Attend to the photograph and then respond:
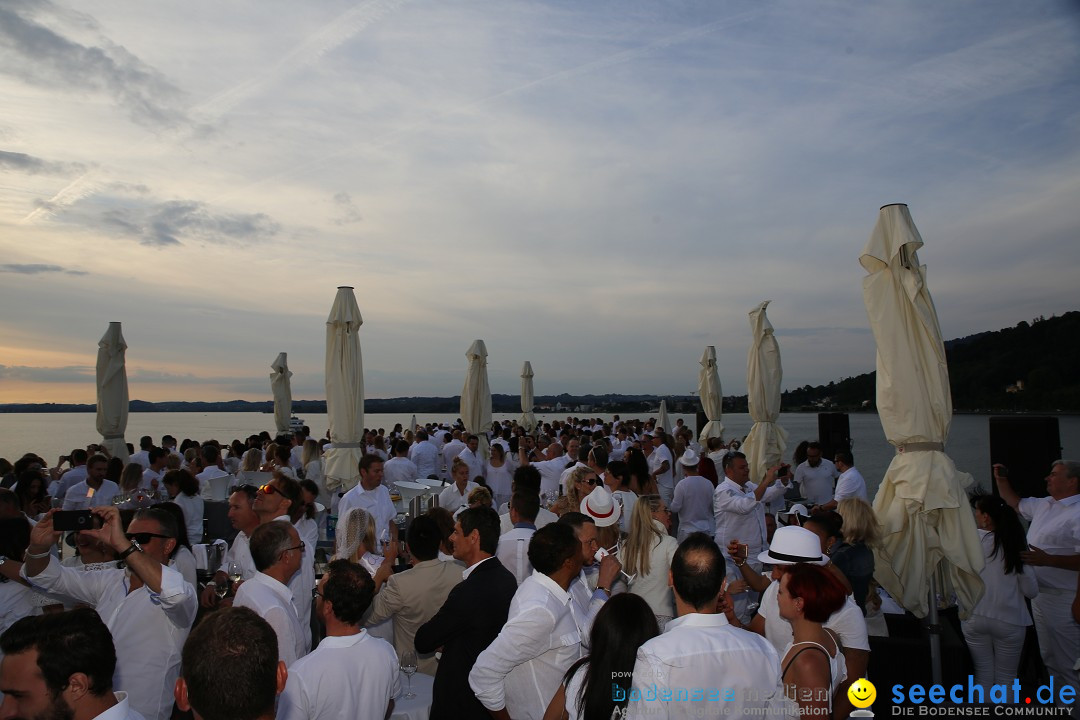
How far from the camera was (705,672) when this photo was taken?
8.30 ft

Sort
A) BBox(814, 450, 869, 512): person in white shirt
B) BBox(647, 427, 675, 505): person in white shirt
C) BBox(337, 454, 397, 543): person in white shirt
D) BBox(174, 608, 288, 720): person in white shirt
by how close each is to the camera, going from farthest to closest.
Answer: BBox(647, 427, 675, 505): person in white shirt
BBox(814, 450, 869, 512): person in white shirt
BBox(337, 454, 397, 543): person in white shirt
BBox(174, 608, 288, 720): person in white shirt

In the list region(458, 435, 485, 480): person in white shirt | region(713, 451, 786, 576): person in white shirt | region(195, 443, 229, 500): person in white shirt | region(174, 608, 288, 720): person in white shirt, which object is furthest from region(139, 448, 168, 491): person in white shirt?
region(174, 608, 288, 720): person in white shirt

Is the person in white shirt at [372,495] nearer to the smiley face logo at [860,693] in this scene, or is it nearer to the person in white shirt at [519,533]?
the person in white shirt at [519,533]

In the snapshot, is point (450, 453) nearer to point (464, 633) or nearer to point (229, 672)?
point (464, 633)

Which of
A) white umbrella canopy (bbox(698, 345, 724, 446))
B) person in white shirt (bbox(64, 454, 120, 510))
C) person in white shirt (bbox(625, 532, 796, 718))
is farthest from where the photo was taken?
white umbrella canopy (bbox(698, 345, 724, 446))

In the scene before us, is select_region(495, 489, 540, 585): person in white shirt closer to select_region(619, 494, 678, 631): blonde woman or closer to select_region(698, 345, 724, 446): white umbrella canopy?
select_region(619, 494, 678, 631): blonde woman

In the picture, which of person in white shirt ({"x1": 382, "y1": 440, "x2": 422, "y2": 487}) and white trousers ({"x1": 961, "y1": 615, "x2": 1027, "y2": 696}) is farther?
person in white shirt ({"x1": 382, "y1": 440, "x2": 422, "y2": 487})

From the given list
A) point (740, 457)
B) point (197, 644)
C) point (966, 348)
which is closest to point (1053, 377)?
point (966, 348)

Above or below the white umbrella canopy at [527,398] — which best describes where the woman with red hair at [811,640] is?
below

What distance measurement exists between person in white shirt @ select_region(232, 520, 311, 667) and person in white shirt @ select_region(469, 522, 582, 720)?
1.11 metres

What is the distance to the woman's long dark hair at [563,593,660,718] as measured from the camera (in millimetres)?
2639

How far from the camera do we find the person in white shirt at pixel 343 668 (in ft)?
9.80

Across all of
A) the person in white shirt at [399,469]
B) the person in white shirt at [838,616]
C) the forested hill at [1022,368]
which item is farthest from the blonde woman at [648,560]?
the forested hill at [1022,368]

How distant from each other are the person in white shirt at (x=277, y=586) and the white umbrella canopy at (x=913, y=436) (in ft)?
13.1
